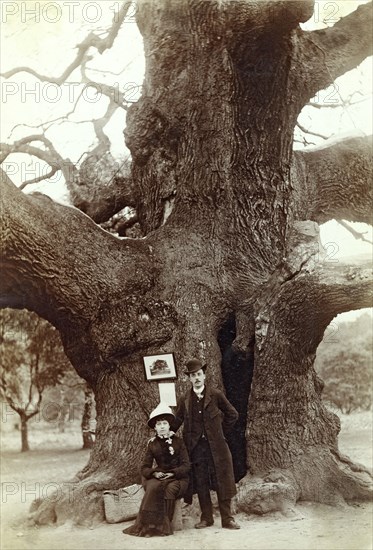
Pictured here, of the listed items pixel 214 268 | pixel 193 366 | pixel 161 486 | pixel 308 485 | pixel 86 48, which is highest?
pixel 86 48

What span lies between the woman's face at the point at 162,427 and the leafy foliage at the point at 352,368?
8639 millimetres

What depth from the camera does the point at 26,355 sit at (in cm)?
1530

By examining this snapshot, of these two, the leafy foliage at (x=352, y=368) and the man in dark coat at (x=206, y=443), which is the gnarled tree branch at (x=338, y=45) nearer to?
the man in dark coat at (x=206, y=443)

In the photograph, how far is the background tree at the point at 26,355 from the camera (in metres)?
14.7

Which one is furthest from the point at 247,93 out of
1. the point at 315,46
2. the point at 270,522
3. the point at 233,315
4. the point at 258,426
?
the point at 270,522

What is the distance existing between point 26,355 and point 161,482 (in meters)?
10.1

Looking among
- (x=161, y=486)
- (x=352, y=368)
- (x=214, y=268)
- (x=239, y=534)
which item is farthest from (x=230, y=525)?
(x=352, y=368)

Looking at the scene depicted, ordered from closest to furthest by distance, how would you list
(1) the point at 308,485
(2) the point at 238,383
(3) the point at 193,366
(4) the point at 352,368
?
(3) the point at 193,366
(1) the point at 308,485
(2) the point at 238,383
(4) the point at 352,368

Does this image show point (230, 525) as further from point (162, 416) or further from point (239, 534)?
point (162, 416)

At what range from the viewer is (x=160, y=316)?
6.89 m

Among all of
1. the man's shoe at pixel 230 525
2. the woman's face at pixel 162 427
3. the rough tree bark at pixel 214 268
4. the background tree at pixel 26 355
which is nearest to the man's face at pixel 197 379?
the rough tree bark at pixel 214 268

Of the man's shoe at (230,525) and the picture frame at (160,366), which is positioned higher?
the picture frame at (160,366)

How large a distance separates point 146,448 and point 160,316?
53.9 inches

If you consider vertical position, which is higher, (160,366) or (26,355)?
(26,355)
